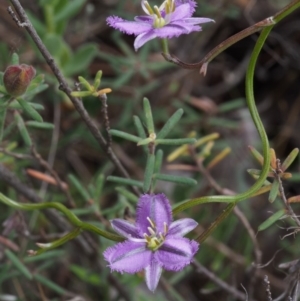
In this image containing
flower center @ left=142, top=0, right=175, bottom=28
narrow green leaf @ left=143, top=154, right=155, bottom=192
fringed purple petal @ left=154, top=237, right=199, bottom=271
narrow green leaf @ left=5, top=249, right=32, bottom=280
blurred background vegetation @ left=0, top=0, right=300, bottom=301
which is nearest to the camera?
fringed purple petal @ left=154, top=237, right=199, bottom=271

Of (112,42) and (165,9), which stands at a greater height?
(165,9)

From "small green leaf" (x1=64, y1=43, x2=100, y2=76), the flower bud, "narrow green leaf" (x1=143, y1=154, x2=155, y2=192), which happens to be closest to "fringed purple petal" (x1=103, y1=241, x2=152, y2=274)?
"narrow green leaf" (x1=143, y1=154, x2=155, y2=192)

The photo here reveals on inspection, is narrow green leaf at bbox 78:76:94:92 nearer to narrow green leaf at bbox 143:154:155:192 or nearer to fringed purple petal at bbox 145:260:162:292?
narrow green leaf at bbox 143:154:155:192

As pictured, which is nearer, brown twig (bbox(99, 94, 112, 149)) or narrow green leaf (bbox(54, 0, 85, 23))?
brown twig (bbox(99, 94, 112, 149))

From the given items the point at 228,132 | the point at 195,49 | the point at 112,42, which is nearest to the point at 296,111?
the point at 228,132

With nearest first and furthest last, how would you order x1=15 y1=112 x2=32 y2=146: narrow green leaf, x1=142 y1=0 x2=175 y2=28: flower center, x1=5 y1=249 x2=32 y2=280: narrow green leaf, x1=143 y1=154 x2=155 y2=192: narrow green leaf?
x1=142 y1=0 x2=175 y2=28: flower center
x1=143 y1=154 x2=155 y2=192: narrow green leaf
x1=15 y1=112 x2=32 y2=146: narrow green leaf
x1=5 y1=249 x2=32 y2=280: narrow green leaf

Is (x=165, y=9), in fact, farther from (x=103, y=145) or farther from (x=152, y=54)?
(x=152, y=54)

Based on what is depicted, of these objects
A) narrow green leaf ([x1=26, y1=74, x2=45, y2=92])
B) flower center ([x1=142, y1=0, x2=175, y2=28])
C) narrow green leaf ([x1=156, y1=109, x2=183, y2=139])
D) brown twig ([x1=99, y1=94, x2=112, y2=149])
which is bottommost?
narrow green leaf ([x1=156, y1=109, x2=183, y2=139])

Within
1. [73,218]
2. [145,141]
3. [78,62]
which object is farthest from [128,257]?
[78,62]
